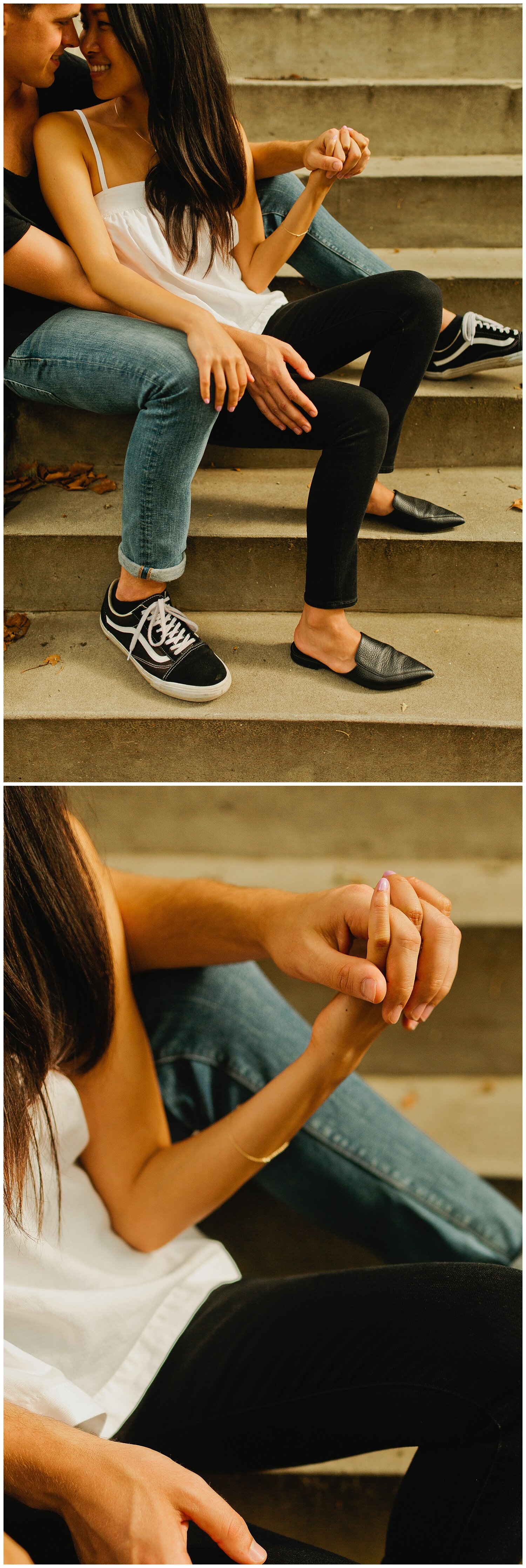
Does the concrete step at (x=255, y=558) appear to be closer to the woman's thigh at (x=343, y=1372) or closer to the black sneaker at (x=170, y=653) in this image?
the black sneaker at (x=170, y=653)

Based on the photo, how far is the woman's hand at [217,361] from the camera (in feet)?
5.44

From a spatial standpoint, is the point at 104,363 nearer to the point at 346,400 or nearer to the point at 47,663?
the point at 346,400

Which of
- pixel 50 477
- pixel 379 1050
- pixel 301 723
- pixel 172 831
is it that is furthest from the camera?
pixel 172 831

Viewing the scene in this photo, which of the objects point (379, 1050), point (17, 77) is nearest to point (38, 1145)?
point (379, 1050)

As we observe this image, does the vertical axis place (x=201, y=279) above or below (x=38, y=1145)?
above

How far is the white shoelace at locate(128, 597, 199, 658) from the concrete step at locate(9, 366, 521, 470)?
1.90 feet

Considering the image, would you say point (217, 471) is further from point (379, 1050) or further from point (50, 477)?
point (379, 1050)

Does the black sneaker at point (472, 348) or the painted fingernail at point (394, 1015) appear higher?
the black sneaker at point (472, 348)

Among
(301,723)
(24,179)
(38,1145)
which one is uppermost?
(24,179)

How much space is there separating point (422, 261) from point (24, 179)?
5.22 ft

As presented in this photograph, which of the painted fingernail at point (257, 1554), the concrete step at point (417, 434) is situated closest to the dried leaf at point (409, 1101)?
the painted fingernail at point (257, 1554)

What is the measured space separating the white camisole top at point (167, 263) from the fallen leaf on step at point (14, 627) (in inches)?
35.2

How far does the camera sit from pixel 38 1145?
123 cm

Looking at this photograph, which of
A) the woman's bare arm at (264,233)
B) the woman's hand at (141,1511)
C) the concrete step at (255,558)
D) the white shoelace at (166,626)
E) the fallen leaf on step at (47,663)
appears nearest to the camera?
the woman's hand at (141,1511)
